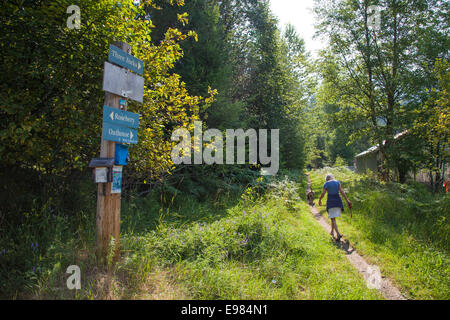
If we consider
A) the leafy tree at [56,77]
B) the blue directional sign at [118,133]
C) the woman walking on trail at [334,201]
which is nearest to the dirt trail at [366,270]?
the woman walking on trail at [334,201]

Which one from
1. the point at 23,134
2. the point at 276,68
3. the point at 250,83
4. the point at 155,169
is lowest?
the point at 155,169

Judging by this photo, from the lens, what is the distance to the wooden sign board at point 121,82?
322 centimetres

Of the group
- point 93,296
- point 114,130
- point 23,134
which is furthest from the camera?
point 114,130

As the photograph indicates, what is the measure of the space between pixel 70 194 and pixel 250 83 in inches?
498

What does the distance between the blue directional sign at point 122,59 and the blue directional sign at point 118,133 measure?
1024 millimetres

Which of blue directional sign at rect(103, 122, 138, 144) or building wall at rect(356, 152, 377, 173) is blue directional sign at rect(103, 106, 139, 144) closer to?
blue directional sign at rect(103, 122, 138, 144)

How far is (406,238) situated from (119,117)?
6.95 meters

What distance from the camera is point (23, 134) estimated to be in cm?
310

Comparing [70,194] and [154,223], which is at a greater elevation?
[70,194]

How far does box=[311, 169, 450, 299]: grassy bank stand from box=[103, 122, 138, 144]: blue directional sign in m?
5.27

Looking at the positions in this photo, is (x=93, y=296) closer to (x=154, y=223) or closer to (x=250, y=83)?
(x=154, y=223)

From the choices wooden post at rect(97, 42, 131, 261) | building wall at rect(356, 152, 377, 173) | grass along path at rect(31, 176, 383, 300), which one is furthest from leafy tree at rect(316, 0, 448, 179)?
wooden post at rect(97, 42, 131, 261)

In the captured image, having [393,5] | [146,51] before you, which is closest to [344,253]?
[146,51]

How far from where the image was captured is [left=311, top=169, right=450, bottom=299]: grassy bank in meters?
3.84
